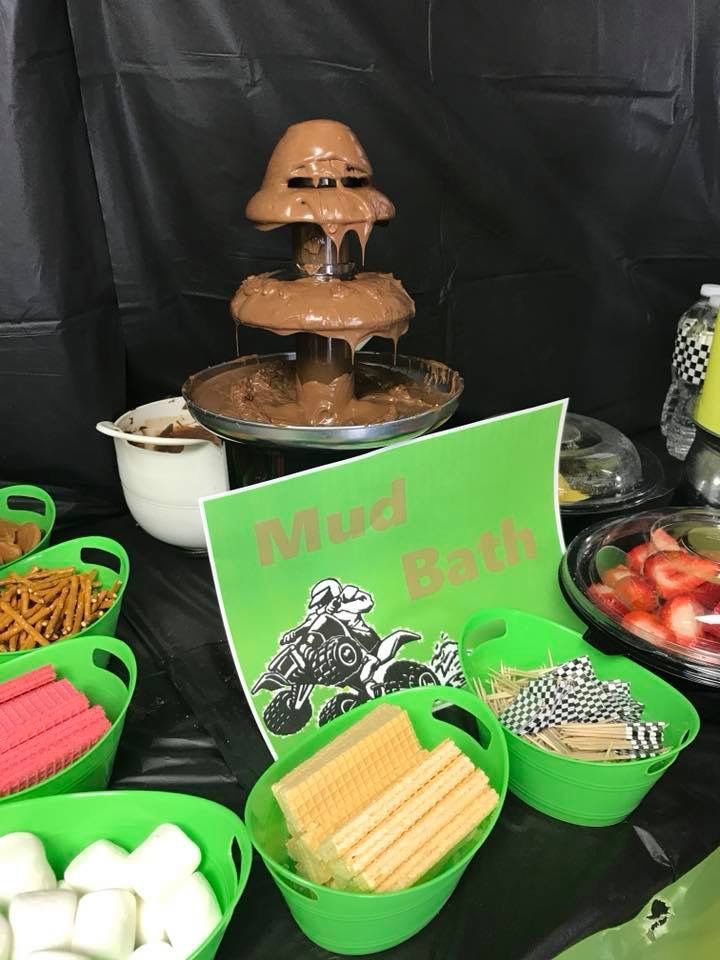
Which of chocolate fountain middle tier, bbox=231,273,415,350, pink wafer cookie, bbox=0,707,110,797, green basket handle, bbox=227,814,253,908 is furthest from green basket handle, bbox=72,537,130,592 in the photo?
green basket handle, bbox=227,814,253,908

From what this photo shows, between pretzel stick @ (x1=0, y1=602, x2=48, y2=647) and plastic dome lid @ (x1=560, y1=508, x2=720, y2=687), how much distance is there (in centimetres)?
81

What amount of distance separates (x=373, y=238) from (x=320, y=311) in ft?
2.38

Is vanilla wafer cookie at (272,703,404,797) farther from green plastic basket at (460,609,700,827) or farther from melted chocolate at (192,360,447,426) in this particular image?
melted chocolate at (192,360,447,426)

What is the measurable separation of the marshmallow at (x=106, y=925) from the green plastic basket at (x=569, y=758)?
48cm

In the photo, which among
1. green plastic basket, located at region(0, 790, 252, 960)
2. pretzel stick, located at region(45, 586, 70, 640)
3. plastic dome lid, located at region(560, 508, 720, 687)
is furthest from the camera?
pretzel stick, located at region(45, 586, 70, 640)

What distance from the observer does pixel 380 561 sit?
114 centimetres

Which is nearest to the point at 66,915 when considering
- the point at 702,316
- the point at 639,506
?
the point at 639,506

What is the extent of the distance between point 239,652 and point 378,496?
0.31 m

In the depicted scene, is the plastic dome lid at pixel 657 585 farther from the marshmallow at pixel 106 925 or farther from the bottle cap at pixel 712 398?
the marshmallow at pixel 106 925

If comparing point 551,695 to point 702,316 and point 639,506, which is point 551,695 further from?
point 702,316

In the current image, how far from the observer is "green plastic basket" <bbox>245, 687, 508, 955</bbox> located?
744 millimetres

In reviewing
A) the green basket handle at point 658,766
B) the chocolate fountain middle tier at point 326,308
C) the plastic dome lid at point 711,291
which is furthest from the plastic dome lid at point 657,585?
the plastic dome lid at point 711,291

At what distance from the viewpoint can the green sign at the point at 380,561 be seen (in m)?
1.03

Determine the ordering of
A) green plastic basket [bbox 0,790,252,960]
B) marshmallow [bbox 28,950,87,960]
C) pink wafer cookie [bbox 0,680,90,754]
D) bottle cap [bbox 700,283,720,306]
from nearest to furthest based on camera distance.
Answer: marshmallow [bbox 28,950,87,960], green plastic basket [bbox 0,790,252,960], pink wafer cookie [bbox 0,680,90,754], bottle cap [bbox 700,283,720,306]
